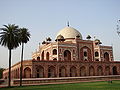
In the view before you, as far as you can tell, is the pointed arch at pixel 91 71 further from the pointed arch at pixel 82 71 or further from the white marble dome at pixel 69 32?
the white marble dome at pixel 69 32

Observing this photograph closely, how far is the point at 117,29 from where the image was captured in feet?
69.2

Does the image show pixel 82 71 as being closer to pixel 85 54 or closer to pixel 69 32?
pixel 85 54

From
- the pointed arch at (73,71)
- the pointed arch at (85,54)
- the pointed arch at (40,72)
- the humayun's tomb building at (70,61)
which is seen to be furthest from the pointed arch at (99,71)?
the pointed arch at (40,72)

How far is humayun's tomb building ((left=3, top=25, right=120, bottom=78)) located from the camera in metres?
41.8

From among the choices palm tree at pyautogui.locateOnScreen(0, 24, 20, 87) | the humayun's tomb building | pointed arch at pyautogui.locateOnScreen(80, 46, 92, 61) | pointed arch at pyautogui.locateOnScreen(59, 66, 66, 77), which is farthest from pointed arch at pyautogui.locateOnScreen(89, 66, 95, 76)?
palm tree at pyautogui.locateOnScreen(0, 24, 20, 87)

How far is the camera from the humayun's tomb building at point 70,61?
41.8m

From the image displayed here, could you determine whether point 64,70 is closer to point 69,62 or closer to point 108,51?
point 69,62

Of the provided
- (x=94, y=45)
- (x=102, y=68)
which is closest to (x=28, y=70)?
(x=102, y=68)

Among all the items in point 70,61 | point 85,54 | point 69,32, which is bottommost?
point 70,61

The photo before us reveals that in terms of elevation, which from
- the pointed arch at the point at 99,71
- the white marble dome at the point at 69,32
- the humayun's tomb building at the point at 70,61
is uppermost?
the white marble dome at the point at 69,32

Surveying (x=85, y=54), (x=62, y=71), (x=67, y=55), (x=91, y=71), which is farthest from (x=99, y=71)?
(x=62, y=71)

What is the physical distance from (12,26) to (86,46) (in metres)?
31.3

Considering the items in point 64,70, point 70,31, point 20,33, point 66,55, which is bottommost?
point 64,70

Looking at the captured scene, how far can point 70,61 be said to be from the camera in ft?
148
